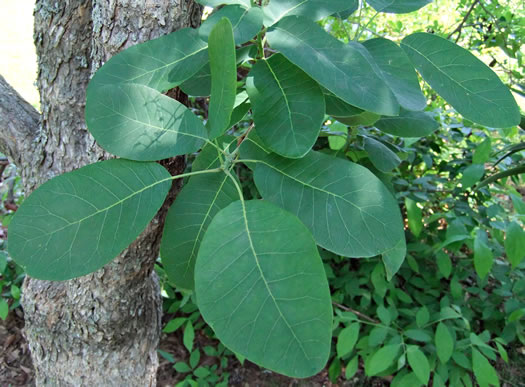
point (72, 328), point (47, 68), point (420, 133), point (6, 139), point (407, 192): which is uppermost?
point (47, 68)

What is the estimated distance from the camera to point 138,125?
0.66 metres

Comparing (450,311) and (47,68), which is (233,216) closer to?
(47,68)

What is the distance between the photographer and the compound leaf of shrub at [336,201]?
613 millimetres

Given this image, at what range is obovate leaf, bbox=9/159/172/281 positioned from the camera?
58 centimetres

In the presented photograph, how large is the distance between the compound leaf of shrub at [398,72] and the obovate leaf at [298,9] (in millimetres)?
118

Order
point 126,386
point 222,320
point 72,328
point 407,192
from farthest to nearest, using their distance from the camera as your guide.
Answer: point 407,192
point 126,386
point 72,328
point 222,320

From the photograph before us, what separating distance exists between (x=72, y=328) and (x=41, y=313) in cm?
12

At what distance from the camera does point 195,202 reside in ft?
2.37

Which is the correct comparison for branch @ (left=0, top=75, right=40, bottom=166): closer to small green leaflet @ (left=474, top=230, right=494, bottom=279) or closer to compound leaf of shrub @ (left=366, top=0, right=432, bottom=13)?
compound leaf of shrub @ (left=366, top=0, right=432, bottom=13)

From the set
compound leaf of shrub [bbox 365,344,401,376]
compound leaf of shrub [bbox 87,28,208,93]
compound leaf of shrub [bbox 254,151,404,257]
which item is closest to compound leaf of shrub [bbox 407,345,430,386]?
compound leaf of shrub [bbox 365,344,401,376]

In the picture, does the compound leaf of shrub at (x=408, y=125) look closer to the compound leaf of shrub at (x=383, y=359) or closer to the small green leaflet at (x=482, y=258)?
the small green leaflet at (x=482, y=258)

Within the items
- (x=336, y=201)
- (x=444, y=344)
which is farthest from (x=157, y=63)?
(x=444, y=344)

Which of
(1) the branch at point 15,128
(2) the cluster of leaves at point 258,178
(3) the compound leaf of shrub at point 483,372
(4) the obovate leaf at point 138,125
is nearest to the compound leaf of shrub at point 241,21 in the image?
(2) the cluster of leaves at point 258,178

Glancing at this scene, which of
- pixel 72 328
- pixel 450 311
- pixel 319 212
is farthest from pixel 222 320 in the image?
pixel 450 311
